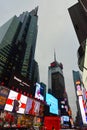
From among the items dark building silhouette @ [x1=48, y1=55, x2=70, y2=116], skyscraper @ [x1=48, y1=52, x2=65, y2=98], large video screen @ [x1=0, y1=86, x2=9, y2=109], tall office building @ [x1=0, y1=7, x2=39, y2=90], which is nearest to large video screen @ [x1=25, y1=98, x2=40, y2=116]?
large video screen @ [x1=0, y1=86, x2=9, y2=109]

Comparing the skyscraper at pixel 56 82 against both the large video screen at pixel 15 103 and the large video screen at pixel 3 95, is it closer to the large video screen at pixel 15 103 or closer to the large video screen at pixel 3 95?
the large video screen at pixel 15 103

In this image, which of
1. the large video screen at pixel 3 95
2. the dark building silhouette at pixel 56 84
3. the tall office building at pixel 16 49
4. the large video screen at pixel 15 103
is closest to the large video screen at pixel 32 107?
the large video screen at pixel 15 103

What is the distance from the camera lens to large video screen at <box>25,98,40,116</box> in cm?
1735

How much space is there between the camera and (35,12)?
123000mm

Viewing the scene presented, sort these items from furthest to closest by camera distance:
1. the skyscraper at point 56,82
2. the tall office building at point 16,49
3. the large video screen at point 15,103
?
the skyscraper at point 56,82 → the tall office building at point 16,49 → the large video screen at point 15,103

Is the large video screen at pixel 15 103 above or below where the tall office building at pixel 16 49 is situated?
below

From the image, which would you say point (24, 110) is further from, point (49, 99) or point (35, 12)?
point (35, 12)

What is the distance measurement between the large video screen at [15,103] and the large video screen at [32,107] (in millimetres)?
817

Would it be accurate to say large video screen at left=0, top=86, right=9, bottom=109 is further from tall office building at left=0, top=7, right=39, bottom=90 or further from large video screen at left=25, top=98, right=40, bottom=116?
tall office building at left=0, top=7, right=39, bottom=90

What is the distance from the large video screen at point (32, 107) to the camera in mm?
17345

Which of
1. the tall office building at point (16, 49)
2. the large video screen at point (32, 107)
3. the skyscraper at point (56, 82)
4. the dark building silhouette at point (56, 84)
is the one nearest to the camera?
the large video screen at point (32, 107)

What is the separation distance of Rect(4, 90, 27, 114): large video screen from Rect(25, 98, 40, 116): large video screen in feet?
2.68

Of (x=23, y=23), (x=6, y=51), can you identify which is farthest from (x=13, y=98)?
(x=23, y=23)

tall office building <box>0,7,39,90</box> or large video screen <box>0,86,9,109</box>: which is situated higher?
tall office building <box>0,7,39,90</box>
